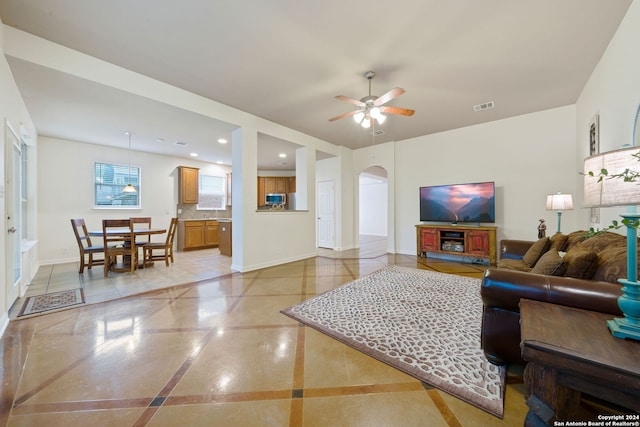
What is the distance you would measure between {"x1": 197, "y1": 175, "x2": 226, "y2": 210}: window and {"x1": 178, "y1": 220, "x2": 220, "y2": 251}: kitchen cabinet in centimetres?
73

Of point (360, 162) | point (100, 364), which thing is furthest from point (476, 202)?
point (100, 364)

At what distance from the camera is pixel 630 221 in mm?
972

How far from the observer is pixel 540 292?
1461mm

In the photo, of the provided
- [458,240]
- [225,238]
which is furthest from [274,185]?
[458,240]

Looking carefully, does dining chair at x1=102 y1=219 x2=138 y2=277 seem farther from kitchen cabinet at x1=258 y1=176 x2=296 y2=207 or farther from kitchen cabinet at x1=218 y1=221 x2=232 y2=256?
kitchen cabinet at x1=258 y1=176 x2=296 y2=207

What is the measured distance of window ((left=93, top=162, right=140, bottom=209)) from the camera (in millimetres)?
5910

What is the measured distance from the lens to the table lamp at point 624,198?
954mm

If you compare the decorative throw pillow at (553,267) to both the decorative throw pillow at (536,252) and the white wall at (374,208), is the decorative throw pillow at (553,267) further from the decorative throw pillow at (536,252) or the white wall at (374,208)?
the white wall at (374,208)

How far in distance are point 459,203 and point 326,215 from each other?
3364mm

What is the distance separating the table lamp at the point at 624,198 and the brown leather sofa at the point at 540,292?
0.35 meters

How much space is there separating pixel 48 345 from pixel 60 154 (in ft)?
17.2

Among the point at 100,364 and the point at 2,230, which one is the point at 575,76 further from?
the point at 2,230

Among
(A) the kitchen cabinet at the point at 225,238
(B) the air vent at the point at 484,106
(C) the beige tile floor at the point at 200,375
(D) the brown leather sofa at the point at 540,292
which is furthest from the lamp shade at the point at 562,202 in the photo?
(A) the kitchen cabinet at the point at 225,238

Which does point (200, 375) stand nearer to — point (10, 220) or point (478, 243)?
point (10, 220)
